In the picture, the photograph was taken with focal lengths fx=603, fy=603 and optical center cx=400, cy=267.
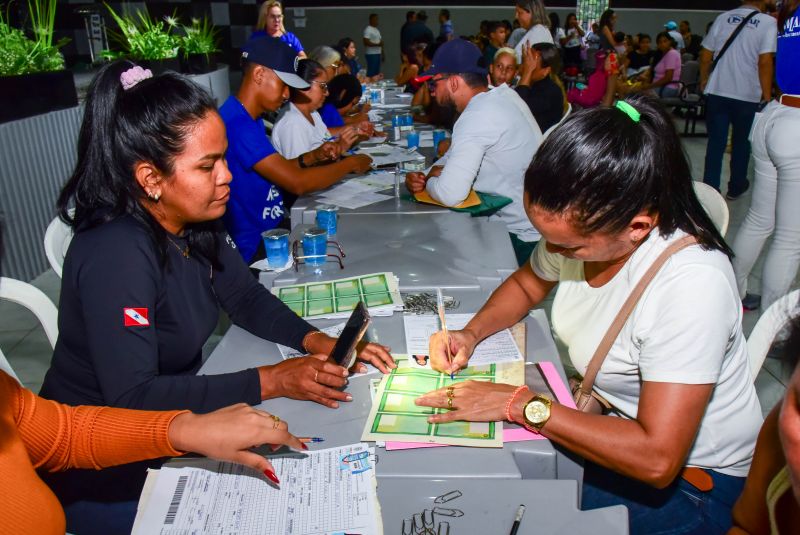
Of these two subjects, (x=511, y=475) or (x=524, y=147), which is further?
(x=524, y=147)

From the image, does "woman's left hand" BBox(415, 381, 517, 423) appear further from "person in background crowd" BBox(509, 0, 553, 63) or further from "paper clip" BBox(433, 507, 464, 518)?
"person in background crowd" BBox(509, 0, 553, 63)

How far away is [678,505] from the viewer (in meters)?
1.34

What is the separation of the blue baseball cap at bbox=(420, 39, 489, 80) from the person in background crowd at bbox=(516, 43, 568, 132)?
150 centimetres

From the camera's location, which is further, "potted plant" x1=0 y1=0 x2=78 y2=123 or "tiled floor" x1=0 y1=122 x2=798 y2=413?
"potted plant" x1=0 y1=0 x2=78 y2=123

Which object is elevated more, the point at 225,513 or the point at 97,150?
the point at 97,150

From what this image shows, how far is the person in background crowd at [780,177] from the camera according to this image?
261 centimetres

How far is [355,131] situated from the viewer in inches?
135

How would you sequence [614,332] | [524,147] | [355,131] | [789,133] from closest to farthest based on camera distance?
[614,332] < [789,133] < [524,147] < [355,131]

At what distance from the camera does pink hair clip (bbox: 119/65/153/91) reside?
140cm

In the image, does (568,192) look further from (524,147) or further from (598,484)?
(524,147)

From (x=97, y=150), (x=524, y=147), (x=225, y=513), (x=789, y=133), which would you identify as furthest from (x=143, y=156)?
(x=789, y=133)

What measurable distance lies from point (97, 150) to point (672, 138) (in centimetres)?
126

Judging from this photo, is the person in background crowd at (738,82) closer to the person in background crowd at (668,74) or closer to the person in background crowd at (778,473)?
the person in background crowd at (668,74)

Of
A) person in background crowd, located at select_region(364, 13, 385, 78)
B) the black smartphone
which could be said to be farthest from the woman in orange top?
person in background crowd, located at select_region(364, 13, 385, 78)
